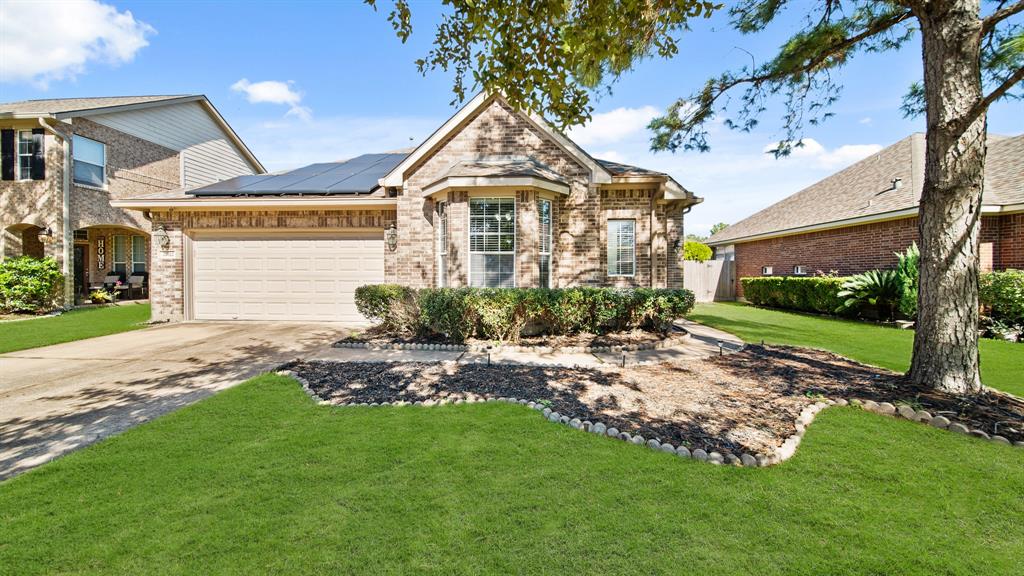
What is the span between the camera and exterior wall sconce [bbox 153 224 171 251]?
424 inches

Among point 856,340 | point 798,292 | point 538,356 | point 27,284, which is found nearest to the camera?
point 538,356

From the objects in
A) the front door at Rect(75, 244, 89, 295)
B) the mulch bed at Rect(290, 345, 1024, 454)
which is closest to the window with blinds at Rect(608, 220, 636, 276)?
the mulch bed at Rect(290, 345, 1024, 454)

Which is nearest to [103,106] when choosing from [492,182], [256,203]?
[256,203]

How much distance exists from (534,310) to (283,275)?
24.5 feet

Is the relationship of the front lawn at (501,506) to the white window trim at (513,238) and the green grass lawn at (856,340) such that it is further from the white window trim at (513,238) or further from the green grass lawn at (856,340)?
the white window trim at (513,238)

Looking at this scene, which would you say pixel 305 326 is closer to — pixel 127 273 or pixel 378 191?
pixel 378 191

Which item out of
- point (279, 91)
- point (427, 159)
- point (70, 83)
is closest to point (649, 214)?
point (427, 159)

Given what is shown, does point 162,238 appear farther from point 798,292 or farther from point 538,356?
point 798,292

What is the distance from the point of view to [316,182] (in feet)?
37.3

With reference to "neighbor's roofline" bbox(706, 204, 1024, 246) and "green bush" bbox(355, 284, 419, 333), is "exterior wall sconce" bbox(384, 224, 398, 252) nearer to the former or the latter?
"green bush" bbox(355, 284, 419, 333)

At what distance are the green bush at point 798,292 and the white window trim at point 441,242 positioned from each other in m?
11.3

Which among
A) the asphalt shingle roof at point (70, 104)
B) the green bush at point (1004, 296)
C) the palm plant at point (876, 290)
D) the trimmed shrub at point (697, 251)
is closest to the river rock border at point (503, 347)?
the palm plant at point (876, 290)

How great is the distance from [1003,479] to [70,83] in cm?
2839

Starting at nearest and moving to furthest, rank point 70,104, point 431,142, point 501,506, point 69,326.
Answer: point 501,506 < point 431,142 < point 69,326 < point 70,104
